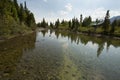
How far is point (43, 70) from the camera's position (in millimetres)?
17344

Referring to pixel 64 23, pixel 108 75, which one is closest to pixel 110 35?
pixel 108 75

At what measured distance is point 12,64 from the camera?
18812 millimetres

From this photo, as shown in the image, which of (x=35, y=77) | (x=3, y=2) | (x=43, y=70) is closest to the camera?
(x=35, y=77)

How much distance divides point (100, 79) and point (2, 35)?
35.2m

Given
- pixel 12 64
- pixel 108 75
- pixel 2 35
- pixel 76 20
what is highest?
pixel 76 20

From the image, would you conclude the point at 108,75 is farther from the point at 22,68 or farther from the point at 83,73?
the point at 22,68

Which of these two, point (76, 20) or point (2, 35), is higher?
point (76, 20)

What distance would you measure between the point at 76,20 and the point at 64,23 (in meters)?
52.3

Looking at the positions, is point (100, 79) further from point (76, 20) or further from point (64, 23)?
point (64, 23)

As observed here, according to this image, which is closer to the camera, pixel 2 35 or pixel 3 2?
pixel 2 35

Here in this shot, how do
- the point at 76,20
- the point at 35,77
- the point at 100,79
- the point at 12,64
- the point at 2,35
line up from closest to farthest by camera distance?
the point at 35,77, the point at 100,79, the point at 12,64, the point at 2,35, the point at 76,20

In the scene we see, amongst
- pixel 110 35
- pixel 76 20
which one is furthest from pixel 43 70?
pixel 76 20

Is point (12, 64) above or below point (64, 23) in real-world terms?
below

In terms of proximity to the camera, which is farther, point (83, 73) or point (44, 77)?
point (83, 73)
